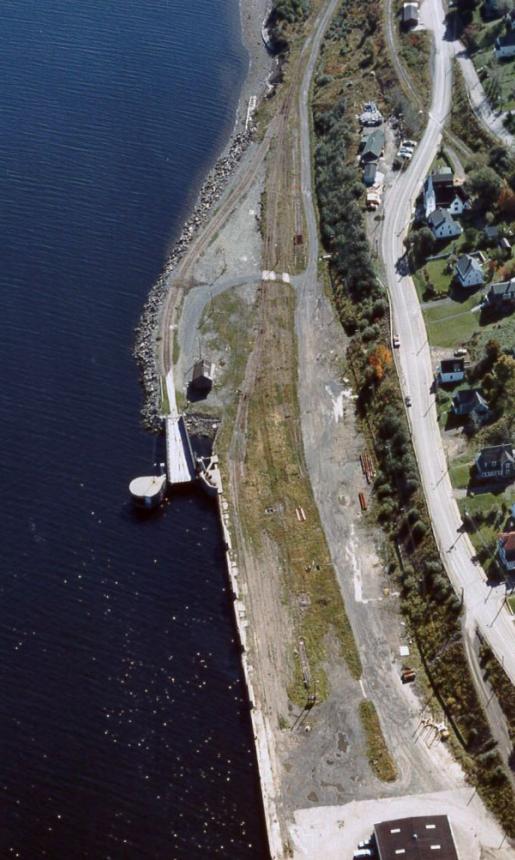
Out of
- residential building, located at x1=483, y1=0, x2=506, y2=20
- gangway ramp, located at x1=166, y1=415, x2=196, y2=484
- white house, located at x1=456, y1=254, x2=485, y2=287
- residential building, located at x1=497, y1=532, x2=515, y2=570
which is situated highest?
residential building, located at x1=483, y1=0, x2=506, y2=20

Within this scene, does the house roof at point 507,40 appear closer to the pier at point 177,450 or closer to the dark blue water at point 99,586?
the dark blue water at point 99,586

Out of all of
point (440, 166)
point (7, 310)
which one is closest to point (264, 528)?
point (7, 310)

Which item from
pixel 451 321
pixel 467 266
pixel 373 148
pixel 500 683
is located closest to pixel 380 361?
pixel 451 321

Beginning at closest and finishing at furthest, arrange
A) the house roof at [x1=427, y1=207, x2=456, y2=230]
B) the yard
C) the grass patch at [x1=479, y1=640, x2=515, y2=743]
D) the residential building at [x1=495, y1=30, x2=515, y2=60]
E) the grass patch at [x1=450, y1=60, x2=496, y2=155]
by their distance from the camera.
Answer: the grass patch at [x1=479, y1=640, x2=515, y2=743] → the house roof at [x1=427, y1=207, x2=456, y2=230] → the grass patch at [x1=450, y1=60, x2=496, y2=155] → the yard → the residential building at [x1=495, y1=30, x2=515, y2=60]

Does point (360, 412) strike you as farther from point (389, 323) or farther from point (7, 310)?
point (7, 310)

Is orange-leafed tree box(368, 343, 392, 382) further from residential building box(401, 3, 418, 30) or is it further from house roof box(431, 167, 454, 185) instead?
residential building box(401, 3, 418, 30)

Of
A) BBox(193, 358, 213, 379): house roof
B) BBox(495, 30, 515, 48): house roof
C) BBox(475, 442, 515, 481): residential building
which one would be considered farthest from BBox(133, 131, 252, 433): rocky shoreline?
BBox(495, 30, 515, 48): house roof

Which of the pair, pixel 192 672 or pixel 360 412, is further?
pixel 360 412
